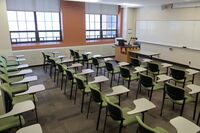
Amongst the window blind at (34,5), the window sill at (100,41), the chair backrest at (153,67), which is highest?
the window blind at (34,5)

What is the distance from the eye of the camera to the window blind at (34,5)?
280 inches

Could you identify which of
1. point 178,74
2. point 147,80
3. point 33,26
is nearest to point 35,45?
point 33,26

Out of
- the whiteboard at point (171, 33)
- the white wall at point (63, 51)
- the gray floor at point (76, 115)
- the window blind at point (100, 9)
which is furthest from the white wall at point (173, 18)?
the gray floor at point (76, 115)

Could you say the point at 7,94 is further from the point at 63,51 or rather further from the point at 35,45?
the point at 63,51

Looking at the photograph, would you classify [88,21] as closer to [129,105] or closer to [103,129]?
[129,105]

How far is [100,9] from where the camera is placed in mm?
9383

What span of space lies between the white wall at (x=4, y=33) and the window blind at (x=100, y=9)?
151 inches

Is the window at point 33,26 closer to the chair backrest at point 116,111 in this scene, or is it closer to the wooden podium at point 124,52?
the wooden podium at point 124,52

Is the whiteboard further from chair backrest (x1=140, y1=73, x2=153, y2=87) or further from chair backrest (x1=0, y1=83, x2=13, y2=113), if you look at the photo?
chair backrest (x1=0, y1=83, x2=13, y2=113)

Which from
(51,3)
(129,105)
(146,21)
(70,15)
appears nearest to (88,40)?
(70,15)

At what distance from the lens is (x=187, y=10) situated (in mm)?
7309

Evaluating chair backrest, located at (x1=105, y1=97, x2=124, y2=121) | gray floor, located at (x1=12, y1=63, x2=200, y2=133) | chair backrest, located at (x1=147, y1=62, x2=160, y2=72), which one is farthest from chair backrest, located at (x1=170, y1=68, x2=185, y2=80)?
chair backrest, located at (x1=105, y1=97, x2=124, y2=121)

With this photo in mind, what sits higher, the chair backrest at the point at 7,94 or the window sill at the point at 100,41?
the window sill at the point at 100,41

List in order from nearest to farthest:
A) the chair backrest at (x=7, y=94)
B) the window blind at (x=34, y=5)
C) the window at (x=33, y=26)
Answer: the chair backrest at (x=7, y=94) → the window blind at (x=34, y=5) → the window at (x=33, y=26)
